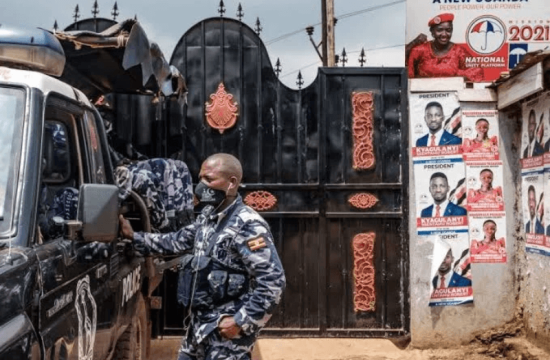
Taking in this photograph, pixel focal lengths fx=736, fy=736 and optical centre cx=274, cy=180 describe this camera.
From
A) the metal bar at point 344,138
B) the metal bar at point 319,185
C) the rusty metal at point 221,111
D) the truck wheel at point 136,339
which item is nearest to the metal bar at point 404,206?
the metal bar at point 319,185

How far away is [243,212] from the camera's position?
343cm

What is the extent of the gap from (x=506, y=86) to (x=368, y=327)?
8.51 feet

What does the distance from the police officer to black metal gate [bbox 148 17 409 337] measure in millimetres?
3585

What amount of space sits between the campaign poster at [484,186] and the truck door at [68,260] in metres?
4.38

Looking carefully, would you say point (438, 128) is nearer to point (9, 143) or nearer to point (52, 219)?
point (52, 219)

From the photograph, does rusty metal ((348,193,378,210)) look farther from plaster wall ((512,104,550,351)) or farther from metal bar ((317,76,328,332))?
plaster wall ((512,104,550,351))

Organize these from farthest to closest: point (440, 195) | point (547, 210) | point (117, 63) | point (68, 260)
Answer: point (440, 195) < point (547, 210) < point (117, 63) < point (68, 260)

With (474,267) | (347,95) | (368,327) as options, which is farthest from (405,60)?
(368,327)

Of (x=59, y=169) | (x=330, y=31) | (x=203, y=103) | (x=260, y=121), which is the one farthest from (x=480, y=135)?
(x=59, y=169)

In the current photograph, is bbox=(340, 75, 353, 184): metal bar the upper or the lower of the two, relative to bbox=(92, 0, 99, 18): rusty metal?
lower

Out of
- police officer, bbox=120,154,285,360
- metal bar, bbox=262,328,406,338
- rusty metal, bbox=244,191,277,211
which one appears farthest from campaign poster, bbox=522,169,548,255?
police officer, bbox=120,154,285,360

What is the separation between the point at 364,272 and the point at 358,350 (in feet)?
2.41

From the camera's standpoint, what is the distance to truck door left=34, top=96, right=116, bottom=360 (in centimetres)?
262

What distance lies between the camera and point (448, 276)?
6984mm
